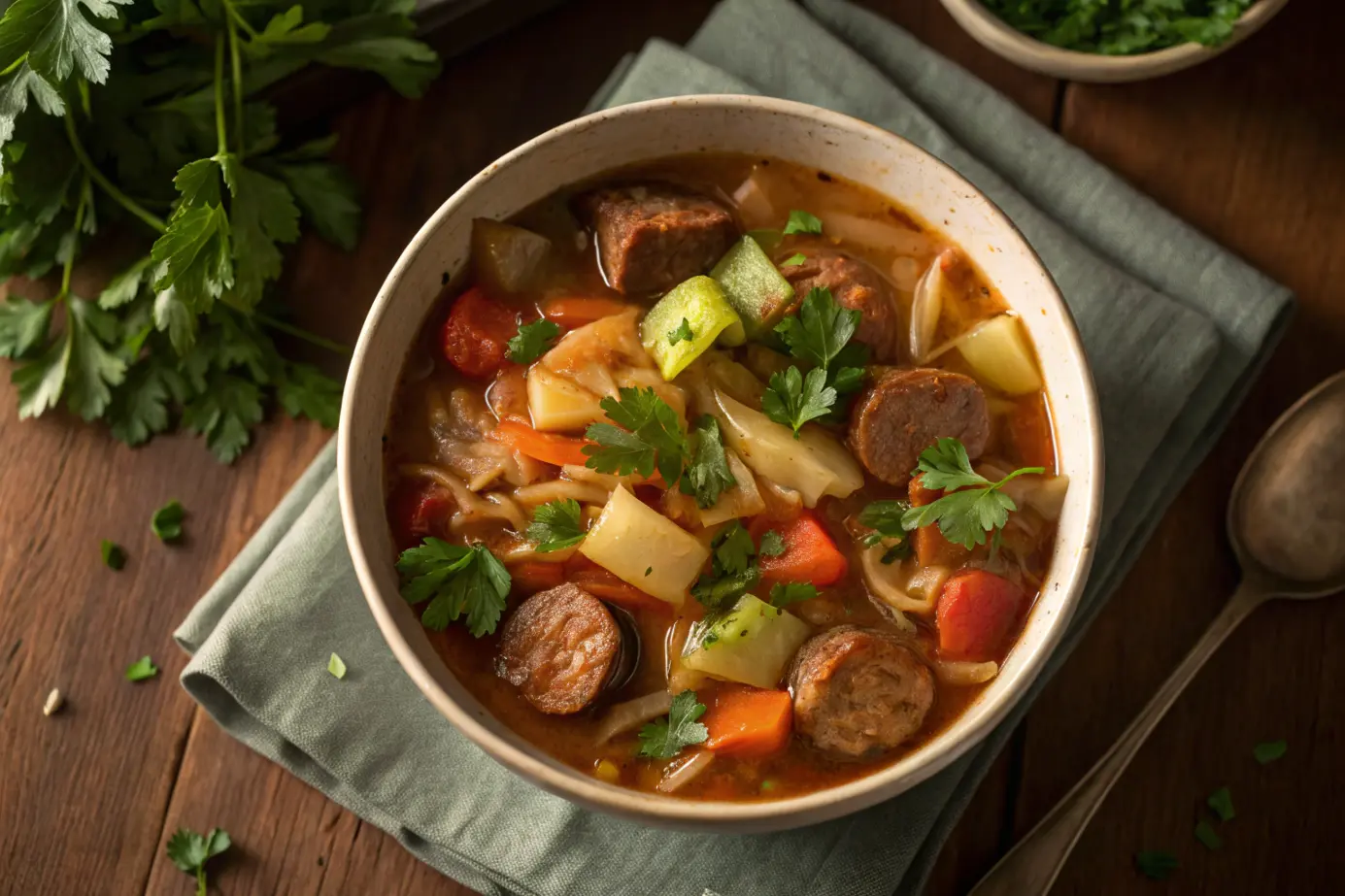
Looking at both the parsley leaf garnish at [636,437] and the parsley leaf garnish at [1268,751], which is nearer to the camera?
the parsley leaf garnish at [636,437]

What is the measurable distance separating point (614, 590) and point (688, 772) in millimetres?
487

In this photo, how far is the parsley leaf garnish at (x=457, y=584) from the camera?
2910 millimetres

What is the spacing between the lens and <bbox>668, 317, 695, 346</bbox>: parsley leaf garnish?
9.89 ft

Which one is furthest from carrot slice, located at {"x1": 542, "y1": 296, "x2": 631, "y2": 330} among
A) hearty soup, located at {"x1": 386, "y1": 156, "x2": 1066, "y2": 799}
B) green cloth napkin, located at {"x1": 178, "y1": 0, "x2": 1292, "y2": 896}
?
green cloth napkin, located at {"x1": 178, "y1": 0, "x2": 1292, "y2": 896}

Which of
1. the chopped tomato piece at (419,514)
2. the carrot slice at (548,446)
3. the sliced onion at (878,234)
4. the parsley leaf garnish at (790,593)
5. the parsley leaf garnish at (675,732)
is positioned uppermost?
the sliced onion at (878,234)

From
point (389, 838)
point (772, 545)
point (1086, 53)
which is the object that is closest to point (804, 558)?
point (772, 545)

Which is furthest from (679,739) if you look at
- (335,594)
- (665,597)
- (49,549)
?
(49,549)

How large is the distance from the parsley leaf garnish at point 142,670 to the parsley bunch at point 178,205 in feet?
2.26

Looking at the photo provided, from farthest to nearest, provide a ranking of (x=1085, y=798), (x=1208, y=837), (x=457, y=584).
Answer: (x=1208, y=837), (x=1085, y=798), (x=457, y=584)

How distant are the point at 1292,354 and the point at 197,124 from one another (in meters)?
3.53

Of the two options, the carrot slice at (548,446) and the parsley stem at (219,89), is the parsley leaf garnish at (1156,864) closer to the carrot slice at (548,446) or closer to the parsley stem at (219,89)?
the carrot slice at (548,446)

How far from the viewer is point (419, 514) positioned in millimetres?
3039

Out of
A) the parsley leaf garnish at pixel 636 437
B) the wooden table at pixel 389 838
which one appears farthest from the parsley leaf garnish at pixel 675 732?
the wooden table at pixel 389 838

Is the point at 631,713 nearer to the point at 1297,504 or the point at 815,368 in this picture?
the point at 815,368
